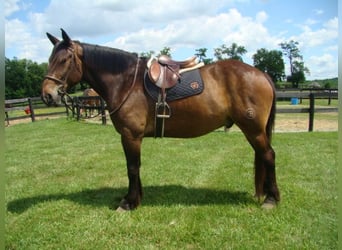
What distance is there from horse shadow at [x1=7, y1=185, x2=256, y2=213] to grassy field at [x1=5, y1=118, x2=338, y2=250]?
0.05 ft

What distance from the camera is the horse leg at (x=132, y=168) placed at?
3996 millimetres

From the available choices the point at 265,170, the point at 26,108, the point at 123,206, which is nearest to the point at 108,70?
the point at 123,206

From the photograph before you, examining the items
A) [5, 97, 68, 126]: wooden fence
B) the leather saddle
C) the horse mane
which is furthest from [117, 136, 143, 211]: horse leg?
[5, 97, 68, 126]: wooden fence

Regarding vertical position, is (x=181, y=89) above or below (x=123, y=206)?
above

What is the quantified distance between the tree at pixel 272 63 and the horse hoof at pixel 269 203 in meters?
60.5

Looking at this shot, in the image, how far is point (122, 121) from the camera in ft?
13.0

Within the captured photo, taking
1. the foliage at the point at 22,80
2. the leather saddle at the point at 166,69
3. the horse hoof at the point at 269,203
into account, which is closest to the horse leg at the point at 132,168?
the leather saddle at the point at 166,69

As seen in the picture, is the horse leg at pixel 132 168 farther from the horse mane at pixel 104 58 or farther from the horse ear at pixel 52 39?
the horse ear at pixel 52 39

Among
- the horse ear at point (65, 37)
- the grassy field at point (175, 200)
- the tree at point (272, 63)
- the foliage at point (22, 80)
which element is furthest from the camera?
the tree at point (272, 63)

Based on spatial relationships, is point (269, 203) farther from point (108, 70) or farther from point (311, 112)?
point (311, 112)

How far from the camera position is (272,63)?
202 feet

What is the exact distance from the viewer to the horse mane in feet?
13.2

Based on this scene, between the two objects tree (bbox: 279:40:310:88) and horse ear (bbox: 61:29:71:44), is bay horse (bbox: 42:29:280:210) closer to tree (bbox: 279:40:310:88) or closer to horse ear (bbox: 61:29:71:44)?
horse ear (bbox: 61:29:71:44)

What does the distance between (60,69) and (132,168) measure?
152cm
